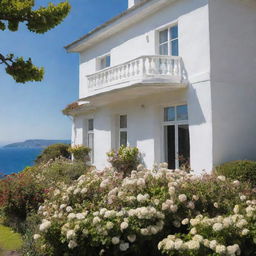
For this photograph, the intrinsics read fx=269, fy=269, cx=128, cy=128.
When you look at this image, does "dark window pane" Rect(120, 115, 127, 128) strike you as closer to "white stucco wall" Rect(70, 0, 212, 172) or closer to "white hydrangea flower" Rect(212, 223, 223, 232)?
"white stucco wall" Rect(70, 0, 212, 172)

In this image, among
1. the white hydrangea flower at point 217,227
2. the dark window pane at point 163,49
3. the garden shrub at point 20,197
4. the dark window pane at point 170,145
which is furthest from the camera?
the dark window pane at point 163,49

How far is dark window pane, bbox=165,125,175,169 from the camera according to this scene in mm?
10258

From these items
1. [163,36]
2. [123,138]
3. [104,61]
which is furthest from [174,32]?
[123,138]

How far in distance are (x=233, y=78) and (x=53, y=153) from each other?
13.0 m

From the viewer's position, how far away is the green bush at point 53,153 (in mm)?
18125

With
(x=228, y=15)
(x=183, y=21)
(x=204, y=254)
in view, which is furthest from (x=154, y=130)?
(x=204, y=254)

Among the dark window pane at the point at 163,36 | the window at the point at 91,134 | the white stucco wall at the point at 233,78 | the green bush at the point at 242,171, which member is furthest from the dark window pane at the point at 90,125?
the green bush at the point at 242,171

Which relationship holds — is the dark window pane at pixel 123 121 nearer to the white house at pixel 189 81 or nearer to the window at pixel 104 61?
the white house at pixel 189 81

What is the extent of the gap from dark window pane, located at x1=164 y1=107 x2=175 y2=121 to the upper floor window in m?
2.10

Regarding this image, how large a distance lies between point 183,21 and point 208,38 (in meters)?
1.38

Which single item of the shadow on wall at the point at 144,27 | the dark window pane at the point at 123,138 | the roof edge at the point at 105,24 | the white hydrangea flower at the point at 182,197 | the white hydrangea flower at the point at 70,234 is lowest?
the white hydrangea flower at the point at 70,234

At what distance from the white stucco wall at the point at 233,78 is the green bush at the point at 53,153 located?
40.1ft

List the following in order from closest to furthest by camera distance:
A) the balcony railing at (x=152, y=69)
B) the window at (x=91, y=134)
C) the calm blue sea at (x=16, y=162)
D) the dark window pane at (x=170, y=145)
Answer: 1. the balcony railing at (x=152, y=69)
2. the dark window pane at (x=170, y=145)
3. the window at (x=91, y=134)
4. the calm blue sea at (x=16, y=162)

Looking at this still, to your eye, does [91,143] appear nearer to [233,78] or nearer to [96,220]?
[233,78]
